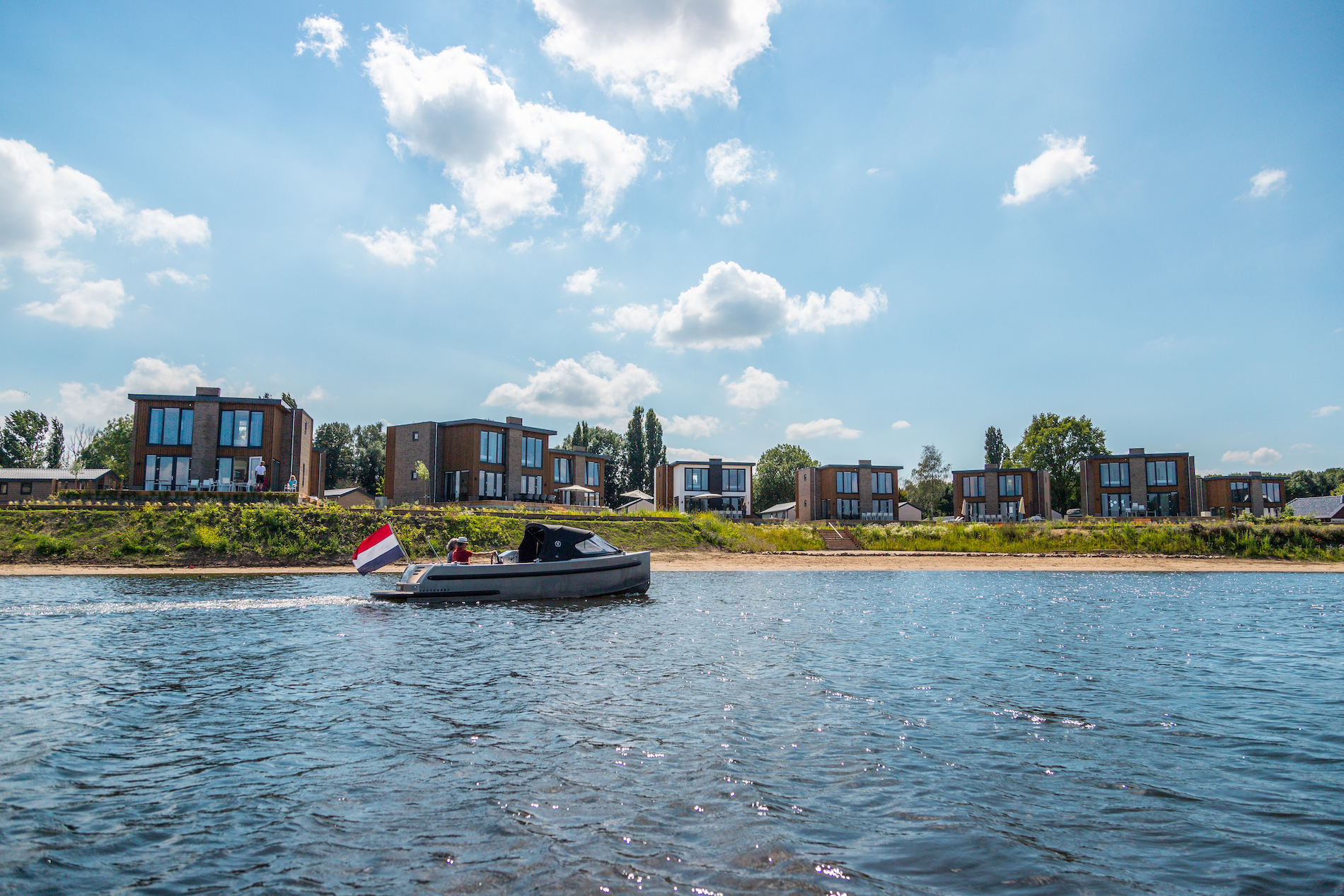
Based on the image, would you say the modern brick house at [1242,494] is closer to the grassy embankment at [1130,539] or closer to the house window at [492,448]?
the grassy embankment at [1130,539]

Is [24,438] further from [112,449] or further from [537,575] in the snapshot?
[537,575]

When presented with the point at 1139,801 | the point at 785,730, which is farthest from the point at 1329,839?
the point at 785,730

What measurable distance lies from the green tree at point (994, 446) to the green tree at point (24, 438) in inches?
5104

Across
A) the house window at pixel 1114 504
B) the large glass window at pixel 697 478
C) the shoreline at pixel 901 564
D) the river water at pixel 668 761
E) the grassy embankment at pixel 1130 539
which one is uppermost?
the large glass window at pixel 697 478

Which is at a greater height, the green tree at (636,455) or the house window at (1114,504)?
the green tree at (636,455)

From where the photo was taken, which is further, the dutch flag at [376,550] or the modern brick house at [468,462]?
the modern brick house at [468,462]

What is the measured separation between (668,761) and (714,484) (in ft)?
231

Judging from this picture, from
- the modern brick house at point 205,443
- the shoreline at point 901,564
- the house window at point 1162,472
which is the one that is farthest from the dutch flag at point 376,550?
the house window at point 1162,472

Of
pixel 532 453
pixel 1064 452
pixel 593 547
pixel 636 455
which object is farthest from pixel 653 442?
pixel 593 547

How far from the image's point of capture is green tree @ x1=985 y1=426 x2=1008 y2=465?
108875mm

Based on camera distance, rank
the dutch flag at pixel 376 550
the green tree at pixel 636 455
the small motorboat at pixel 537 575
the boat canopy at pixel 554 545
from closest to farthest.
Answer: the dutch flag at pixel 376 550
the small motorboat at pixel 537 575
the boat canopy at pixel 554 545
the green tree at pixel 636 455

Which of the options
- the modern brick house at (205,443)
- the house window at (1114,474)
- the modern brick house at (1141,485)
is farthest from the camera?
the house window at (1114,474)

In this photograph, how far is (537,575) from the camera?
23.8 m

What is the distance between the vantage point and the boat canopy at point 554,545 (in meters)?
24.3
